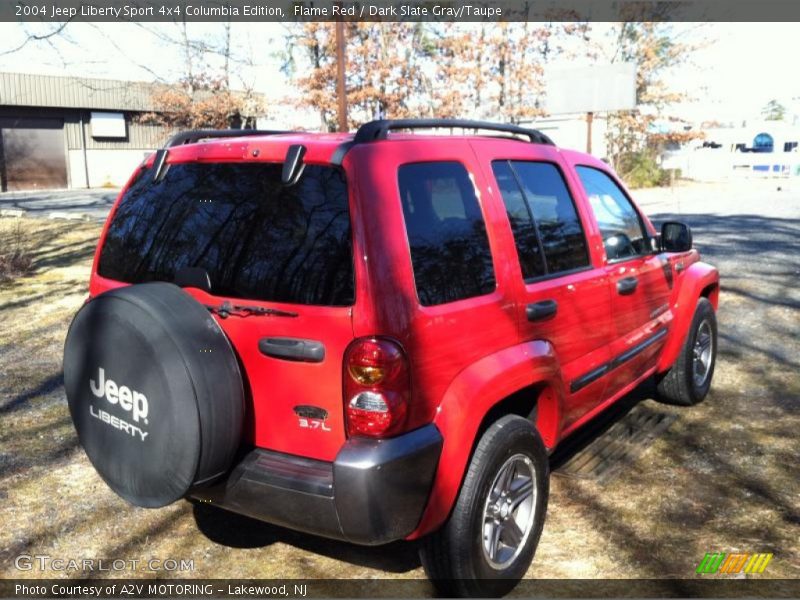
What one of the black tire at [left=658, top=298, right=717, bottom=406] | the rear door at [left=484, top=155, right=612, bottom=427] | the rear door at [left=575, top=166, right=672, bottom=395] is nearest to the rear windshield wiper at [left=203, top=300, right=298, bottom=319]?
the rear door at [left=484, top=155, right=612, bottom=427]

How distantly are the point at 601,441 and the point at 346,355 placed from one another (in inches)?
108

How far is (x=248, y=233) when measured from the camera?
294 cm

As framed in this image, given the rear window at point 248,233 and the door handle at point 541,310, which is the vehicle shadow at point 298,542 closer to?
the door handle at point 541,310

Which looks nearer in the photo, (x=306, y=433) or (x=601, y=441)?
(x=306, y=433)

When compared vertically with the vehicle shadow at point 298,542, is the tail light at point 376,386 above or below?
above

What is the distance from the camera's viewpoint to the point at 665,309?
4.88 metres

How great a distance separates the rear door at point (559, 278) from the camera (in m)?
3.38

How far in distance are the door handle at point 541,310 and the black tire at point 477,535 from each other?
0.46 metres

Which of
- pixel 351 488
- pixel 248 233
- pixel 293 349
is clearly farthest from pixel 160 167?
pixel 351 488

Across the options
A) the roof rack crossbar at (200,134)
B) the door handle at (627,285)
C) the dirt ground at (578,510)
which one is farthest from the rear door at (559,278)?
the roof rack crossbar at (200,134)

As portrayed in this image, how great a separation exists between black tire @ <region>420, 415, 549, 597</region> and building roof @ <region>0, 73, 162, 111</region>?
32849 mm

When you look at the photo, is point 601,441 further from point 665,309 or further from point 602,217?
point 602,217

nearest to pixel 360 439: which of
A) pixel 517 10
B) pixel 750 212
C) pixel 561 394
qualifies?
pixel 561 394

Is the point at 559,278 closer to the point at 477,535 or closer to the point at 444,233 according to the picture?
the point at 444,233
